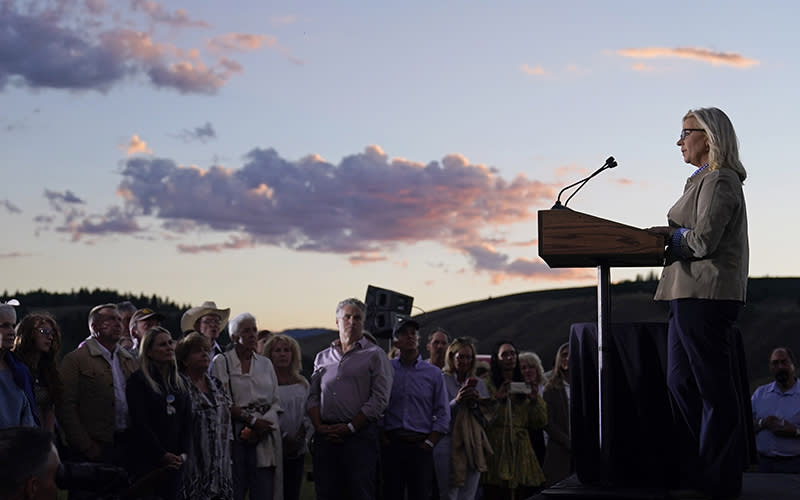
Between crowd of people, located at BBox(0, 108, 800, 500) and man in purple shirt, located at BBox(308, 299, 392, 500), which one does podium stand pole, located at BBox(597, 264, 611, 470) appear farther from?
man in purple shirt, located at BBox(308, 299, 392, 500)

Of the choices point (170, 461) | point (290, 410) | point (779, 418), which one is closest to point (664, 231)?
point (170, 461)

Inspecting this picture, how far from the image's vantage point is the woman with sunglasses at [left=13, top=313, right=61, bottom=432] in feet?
20.4

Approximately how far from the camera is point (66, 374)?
6.62m

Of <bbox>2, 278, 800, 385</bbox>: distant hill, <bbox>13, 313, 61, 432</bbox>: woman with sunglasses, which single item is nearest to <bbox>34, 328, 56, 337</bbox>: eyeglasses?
<bbox>13, 313, 61, 432</bbox>: woman with sunglasses

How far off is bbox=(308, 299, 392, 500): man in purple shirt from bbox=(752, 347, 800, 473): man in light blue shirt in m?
3.63

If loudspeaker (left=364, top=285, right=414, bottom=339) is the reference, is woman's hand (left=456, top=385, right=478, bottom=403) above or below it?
below

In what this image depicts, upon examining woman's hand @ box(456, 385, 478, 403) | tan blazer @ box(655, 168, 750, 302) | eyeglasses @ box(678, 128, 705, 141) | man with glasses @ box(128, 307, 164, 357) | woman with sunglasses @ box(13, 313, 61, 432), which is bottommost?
woman's hand @ box(456, 385, 478, 403)

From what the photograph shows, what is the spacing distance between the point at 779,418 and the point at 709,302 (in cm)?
545

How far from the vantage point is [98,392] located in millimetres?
6652

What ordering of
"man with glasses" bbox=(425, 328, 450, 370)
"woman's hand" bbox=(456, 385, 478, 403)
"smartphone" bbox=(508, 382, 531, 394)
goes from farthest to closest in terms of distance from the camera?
"man with glasses" bbox=(425, 328, 450, 370) < "smartphone" bbox=(508, 382, 531, 394) < "woman's hand" bbox=(456, 385, 478, 403)

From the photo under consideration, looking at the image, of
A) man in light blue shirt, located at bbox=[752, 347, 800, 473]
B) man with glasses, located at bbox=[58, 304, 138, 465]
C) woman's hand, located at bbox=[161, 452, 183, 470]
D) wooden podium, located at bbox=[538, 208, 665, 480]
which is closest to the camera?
wooden podium, located at bbox=[538, 208, 665, 480]

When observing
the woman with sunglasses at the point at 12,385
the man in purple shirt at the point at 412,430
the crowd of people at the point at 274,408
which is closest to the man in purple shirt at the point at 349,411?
the crowd of people at the point at 274,408

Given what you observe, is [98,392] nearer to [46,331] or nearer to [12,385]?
[46,331]

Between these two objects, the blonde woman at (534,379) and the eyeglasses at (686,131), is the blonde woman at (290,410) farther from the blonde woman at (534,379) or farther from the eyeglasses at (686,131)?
the eyeglasses at (686,131)
